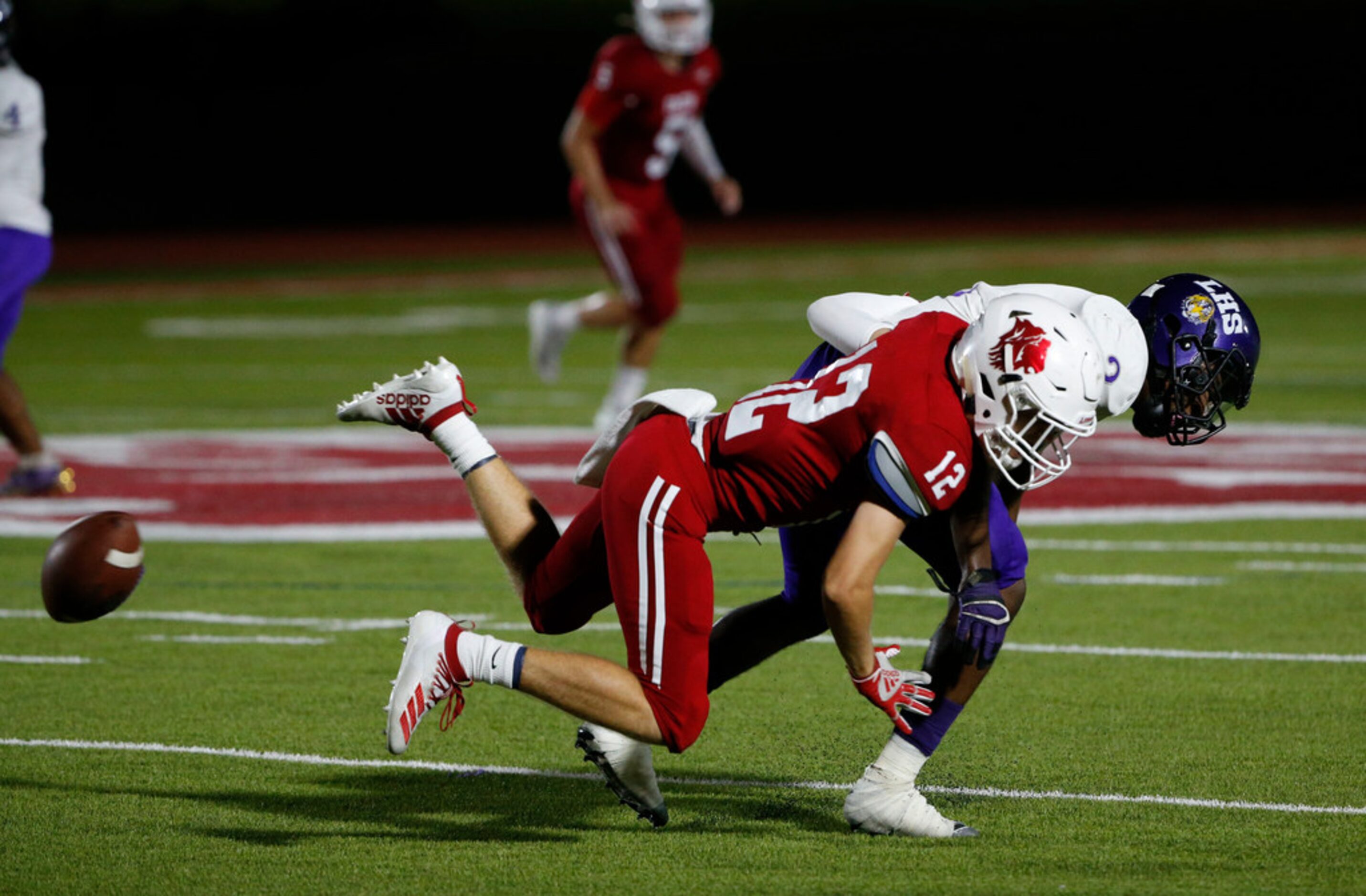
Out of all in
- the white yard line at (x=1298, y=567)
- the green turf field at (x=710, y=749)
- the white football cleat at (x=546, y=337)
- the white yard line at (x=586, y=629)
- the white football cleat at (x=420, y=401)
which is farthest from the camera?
the white football cleat at (x=546, y=337)

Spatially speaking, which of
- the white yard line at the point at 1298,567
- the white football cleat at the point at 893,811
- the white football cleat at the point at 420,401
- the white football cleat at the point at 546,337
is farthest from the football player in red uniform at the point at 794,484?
the white football cleat at the point at 546,337

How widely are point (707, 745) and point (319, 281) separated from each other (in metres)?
20.0

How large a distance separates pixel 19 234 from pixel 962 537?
5702mm

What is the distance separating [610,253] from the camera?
1122 cm

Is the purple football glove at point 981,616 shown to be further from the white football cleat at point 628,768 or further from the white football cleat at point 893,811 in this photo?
the white football cleat at point 628,768

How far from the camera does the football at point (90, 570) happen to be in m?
4.70

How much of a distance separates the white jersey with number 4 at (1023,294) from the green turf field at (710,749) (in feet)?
2.97

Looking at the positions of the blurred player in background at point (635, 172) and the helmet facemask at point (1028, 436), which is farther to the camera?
the blurred player in background at point (635, 172)

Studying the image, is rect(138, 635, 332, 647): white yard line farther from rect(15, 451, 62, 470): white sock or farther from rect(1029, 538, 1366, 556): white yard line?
rect(1029, 538, 1366, 556): white yard line

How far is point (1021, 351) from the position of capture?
13.1 feet

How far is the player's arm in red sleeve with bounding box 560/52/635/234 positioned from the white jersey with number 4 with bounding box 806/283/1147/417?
6367 mm

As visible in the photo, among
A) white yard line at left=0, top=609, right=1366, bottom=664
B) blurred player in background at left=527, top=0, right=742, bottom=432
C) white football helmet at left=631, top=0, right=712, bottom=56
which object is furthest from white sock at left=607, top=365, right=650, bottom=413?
white yard line at left=0, top=609, right=1366, bottom=664

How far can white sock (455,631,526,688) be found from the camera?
4.08 meters

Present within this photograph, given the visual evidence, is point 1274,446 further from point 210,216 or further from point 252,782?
point 210,216
